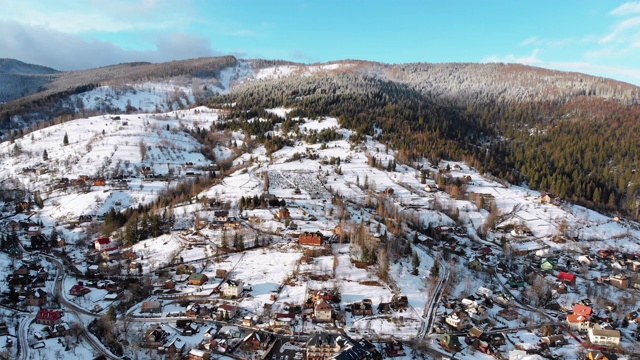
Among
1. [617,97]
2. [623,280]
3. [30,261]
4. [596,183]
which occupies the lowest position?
[30,261]

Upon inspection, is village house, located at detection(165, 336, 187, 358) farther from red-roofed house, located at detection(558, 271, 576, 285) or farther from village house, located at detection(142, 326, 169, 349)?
red-roofed house, located at detection(558, 271, 576, 285)

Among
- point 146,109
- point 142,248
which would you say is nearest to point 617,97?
point 142,248

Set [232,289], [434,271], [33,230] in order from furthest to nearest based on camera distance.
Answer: [33,230], [434,271], [232,289]

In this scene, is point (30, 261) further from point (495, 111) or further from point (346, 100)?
point (495, 111)

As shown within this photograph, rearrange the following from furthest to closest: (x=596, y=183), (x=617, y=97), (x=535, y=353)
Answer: (x=617, y=97), (x=596, y=183), (x=535, y=353)

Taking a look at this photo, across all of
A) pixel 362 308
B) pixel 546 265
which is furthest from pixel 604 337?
pixel 362 308

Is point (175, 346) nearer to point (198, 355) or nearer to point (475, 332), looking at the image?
point (198, 355)
